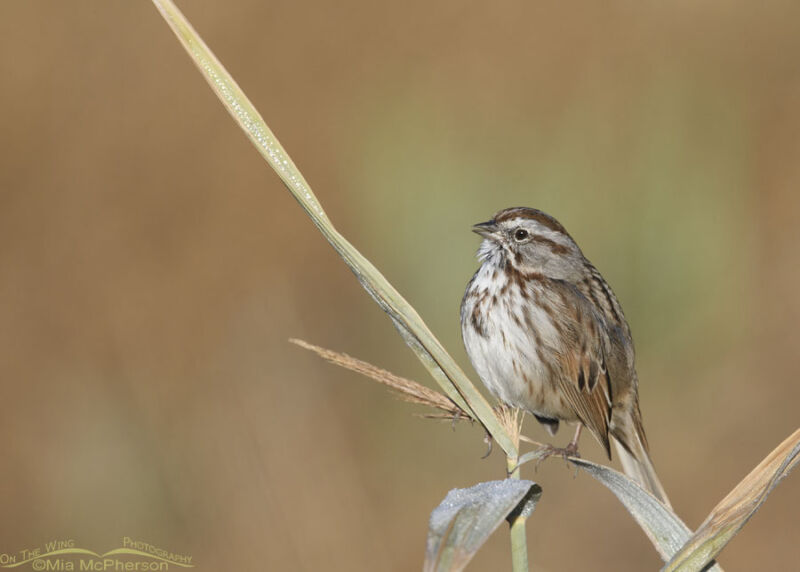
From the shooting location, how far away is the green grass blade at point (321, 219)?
5.32ft

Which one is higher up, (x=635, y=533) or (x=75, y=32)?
Result: (x=75, y=32)

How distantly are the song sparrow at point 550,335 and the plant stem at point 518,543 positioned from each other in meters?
1.30

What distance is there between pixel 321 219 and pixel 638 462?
1745mm

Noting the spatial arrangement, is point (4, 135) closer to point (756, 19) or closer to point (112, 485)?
point (112, 485)

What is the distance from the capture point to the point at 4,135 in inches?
229

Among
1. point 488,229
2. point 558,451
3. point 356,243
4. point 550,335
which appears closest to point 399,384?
point 558,451

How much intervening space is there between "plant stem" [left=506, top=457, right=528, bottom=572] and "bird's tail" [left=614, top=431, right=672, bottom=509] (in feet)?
4.94

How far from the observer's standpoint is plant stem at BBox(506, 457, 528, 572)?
58.4 inches

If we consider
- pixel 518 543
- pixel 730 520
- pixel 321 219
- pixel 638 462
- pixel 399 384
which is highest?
pixel 321 219

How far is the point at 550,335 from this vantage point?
2939mm

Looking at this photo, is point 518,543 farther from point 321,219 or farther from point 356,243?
point 356,243

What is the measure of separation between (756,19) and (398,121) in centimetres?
219

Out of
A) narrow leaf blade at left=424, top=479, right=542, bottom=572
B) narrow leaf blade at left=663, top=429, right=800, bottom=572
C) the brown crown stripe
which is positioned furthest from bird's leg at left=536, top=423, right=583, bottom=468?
the brown crown stripe

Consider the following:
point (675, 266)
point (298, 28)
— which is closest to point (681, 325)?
point (675, 266)
